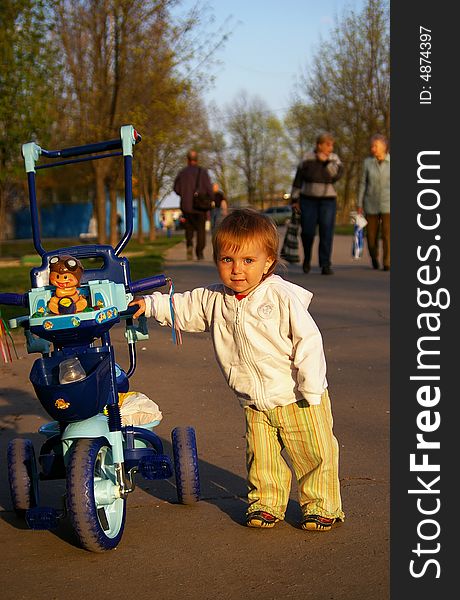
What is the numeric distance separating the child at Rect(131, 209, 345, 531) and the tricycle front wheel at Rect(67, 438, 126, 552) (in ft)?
2.02

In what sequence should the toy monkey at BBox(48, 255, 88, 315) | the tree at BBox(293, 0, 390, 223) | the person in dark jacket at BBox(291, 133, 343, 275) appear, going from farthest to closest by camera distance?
the tree at BBox(293, 0, 390, 223)
the person in dark jacket at BBox(291, 133, 343, 275)
the toy monkey at BBox(48, 255, 88, 315)

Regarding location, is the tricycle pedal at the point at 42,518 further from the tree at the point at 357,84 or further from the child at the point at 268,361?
the tree at the point at 357,84

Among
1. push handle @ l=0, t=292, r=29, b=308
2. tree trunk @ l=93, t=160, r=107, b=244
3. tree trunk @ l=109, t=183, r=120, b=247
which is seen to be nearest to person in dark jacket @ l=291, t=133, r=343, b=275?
tree trunk @ l=109, t=183, r=120, b=247

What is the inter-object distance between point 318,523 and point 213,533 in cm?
47

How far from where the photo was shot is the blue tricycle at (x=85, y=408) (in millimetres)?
3834

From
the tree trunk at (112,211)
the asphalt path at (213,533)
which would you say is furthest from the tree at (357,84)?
the asphalt path at (213,533)

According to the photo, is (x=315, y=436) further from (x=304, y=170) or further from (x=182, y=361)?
(x=304, y=170)

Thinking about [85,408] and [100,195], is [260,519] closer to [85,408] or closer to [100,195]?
[85,408]

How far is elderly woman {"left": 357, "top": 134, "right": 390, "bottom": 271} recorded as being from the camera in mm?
15152

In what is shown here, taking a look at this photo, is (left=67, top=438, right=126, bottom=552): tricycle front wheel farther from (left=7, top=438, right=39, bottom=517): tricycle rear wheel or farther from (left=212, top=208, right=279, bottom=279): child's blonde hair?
(left=212, top=208, right=279, bottom=279): child's blonde hair

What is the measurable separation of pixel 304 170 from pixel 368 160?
1.52m

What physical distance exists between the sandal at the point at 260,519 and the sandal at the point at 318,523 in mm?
153

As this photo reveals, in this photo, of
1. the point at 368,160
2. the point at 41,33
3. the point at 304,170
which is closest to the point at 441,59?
the point at 304,170

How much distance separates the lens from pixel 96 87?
77.8 ft
